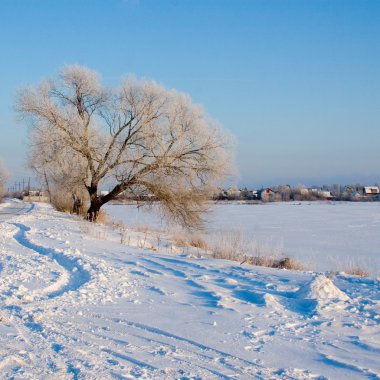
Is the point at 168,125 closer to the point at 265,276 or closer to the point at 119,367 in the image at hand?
the point at 265,276

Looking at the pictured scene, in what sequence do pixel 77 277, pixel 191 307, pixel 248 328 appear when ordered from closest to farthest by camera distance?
pixel 248 328 < pixel 191 307 < pixel 77 277

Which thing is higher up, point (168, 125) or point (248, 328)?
point (168, 125)

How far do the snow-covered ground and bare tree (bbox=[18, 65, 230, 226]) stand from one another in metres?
13.0

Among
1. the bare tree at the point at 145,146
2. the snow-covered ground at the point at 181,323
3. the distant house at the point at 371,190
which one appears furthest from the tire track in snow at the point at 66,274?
the distant house at the point at 371,190

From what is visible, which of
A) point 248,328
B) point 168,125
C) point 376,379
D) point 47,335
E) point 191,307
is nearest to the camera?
point 376,379

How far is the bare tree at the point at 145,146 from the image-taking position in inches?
827

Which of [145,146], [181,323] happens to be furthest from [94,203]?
[181,323]

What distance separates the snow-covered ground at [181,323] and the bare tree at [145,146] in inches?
511

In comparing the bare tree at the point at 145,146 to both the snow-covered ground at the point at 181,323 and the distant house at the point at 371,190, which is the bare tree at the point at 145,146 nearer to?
the snow-covered ground at the point at 181,323

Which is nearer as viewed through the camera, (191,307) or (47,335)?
(47,335)

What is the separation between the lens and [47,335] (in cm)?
434

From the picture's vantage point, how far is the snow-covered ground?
12.0ft

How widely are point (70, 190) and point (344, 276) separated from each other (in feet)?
57.9

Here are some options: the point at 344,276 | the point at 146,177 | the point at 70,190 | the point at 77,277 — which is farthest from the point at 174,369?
the point at 70,190
